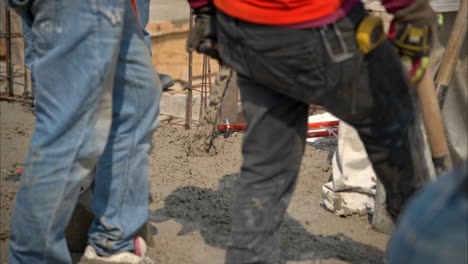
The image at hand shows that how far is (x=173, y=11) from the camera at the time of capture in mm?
7383

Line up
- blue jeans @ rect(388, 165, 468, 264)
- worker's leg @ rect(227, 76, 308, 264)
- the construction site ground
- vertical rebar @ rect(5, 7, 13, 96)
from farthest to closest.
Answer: vertical rebar @ rect(5, 7, 13, 96) → the construction site ground → worker's leg @ rect(227, 76, 308, 264) → blue jeans @ rect(388, 165, 468, 264)

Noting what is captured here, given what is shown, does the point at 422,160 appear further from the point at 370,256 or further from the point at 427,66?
the point at 370,256

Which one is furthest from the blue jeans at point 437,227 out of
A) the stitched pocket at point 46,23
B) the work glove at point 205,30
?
the stitched pocket at point 46,23

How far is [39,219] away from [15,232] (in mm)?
144

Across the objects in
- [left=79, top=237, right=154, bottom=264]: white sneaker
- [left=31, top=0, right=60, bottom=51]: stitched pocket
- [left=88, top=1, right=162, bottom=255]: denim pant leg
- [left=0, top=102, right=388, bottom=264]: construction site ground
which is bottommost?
[left=0, top=102, right=388, bottom=264]: construction site ground

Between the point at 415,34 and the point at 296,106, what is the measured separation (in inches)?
19.8

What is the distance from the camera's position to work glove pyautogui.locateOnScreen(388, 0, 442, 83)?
6.69 feet

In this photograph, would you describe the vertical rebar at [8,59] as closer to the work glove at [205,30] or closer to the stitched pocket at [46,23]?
the stitched pocket at [46,23]

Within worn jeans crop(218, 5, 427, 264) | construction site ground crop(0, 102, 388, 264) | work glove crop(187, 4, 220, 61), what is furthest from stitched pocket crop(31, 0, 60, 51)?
construction site ground crop(0, 102, 388, 264)

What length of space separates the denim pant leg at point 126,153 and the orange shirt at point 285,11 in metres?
0.73

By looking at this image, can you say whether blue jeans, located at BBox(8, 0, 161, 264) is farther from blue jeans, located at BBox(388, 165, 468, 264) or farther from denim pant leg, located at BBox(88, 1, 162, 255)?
blue jeans, located at BBox(388, 165, 468, 264)

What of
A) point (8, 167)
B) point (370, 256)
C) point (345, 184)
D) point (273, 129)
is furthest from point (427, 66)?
point (8, 167)

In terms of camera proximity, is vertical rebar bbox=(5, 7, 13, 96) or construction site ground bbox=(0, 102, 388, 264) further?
vertical rebar bbox=(5, 7, 13, 96)

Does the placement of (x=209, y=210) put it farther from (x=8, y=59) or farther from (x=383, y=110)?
(x=8, y=59)
